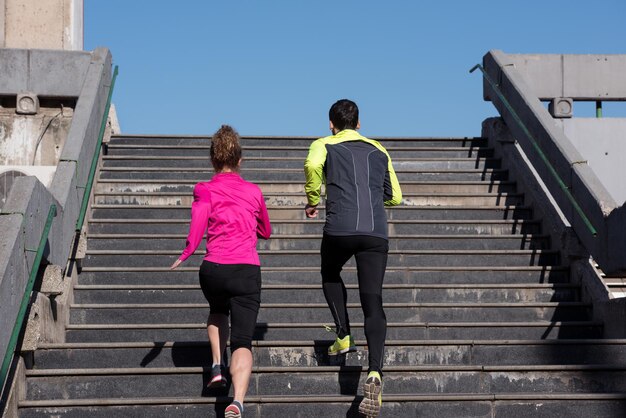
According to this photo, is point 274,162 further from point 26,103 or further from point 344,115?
point 344,115

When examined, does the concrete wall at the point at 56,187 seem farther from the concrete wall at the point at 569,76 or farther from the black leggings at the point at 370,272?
the concrete wall at the point at 569,76

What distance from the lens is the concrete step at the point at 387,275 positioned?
9938mm

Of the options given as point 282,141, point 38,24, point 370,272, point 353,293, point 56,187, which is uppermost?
point 38,24

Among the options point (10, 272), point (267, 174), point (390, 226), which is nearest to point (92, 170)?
point (267, 174)

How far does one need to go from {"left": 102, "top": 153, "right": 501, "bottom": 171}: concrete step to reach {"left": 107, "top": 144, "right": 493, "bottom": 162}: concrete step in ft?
0.68

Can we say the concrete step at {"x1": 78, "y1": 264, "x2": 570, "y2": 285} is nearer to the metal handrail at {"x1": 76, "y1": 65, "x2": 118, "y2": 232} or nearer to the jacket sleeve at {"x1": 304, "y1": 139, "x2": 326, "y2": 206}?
the metal handrail at {"x1": 76, "y1": 65, "x2": 118, "y2": 232}

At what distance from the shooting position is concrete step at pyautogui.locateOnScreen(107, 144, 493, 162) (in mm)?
12875

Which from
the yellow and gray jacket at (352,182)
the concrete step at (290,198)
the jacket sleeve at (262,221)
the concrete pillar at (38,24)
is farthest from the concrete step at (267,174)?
the jacket sleeve at (262,221)

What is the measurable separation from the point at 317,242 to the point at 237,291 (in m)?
3.84

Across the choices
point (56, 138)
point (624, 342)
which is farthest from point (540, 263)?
point (56, 138)

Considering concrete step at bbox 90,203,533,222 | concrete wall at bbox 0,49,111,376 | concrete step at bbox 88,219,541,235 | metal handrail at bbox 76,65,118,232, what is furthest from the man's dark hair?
concrete step at bbox 90,203,533,222

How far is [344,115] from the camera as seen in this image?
24.5 feet

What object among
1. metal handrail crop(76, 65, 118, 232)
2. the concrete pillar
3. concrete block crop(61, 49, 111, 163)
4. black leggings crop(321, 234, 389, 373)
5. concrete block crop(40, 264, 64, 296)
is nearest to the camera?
black leggings crop(321, 234, 389, 373)

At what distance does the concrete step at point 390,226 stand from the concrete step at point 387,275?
0.90 meters
